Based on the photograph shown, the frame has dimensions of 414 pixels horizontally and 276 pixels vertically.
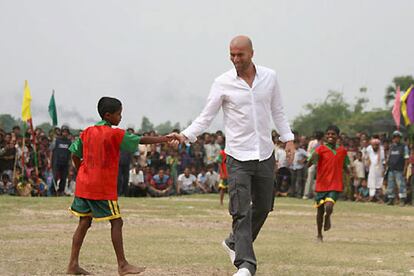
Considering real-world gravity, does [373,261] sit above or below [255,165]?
below

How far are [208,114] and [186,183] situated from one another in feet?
70.4

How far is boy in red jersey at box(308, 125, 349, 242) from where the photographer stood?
42.7 ft

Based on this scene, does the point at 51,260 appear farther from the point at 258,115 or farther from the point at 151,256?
the point at 258,115

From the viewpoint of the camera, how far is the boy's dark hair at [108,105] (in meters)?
8.30

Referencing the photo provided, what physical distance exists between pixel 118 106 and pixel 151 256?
2.45 metres

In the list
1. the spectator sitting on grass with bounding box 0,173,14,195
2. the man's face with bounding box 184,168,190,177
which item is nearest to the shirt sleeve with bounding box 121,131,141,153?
the spectator sitting on grass with bounding box 0,173,14,195

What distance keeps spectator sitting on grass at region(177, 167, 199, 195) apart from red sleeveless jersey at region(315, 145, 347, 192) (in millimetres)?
16053

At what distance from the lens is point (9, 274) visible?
830cm

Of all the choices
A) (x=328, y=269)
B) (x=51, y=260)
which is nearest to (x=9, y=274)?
(x=51, y=260)

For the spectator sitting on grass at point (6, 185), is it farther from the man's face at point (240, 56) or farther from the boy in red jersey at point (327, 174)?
the man's face at point (240, 56)

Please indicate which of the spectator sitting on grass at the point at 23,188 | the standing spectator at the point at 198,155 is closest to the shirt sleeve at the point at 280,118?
the spectator sitting on grass at the point at 23,188

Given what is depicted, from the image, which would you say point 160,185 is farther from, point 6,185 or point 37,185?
point 6,185

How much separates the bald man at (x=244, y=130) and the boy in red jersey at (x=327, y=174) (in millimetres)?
4889

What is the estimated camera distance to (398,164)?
2473 centimetres
